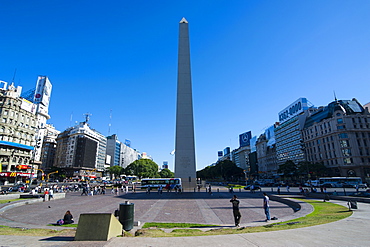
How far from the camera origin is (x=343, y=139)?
71938mm

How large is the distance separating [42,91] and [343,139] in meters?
129

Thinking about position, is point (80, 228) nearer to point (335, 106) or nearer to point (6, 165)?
point (6, 165)

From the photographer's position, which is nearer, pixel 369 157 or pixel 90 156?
pixel 369 157

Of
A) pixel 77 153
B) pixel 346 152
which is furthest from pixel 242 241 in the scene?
pixel 77 153

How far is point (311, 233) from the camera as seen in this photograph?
732cm

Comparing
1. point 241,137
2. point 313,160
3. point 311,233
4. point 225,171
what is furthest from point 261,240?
point 241,137

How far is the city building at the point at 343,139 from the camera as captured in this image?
6931 cm

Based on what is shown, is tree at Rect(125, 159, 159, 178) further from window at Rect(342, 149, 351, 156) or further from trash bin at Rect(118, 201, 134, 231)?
trash bin at Rect(118, 201, 134, 231)

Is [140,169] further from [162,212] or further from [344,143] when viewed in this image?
[162,212]

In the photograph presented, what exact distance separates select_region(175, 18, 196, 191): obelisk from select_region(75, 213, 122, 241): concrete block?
3721cm

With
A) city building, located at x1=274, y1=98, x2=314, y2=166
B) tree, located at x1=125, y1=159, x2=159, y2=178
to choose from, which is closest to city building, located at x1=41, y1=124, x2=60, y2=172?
tree, located at x1=125, y1=159, x2=159, y2=178

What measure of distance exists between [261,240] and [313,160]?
92.4 m

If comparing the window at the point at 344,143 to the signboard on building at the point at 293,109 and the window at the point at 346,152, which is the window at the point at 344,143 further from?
the signboard on building at the point at 293,109

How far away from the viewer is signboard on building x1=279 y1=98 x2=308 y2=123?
316 feet
